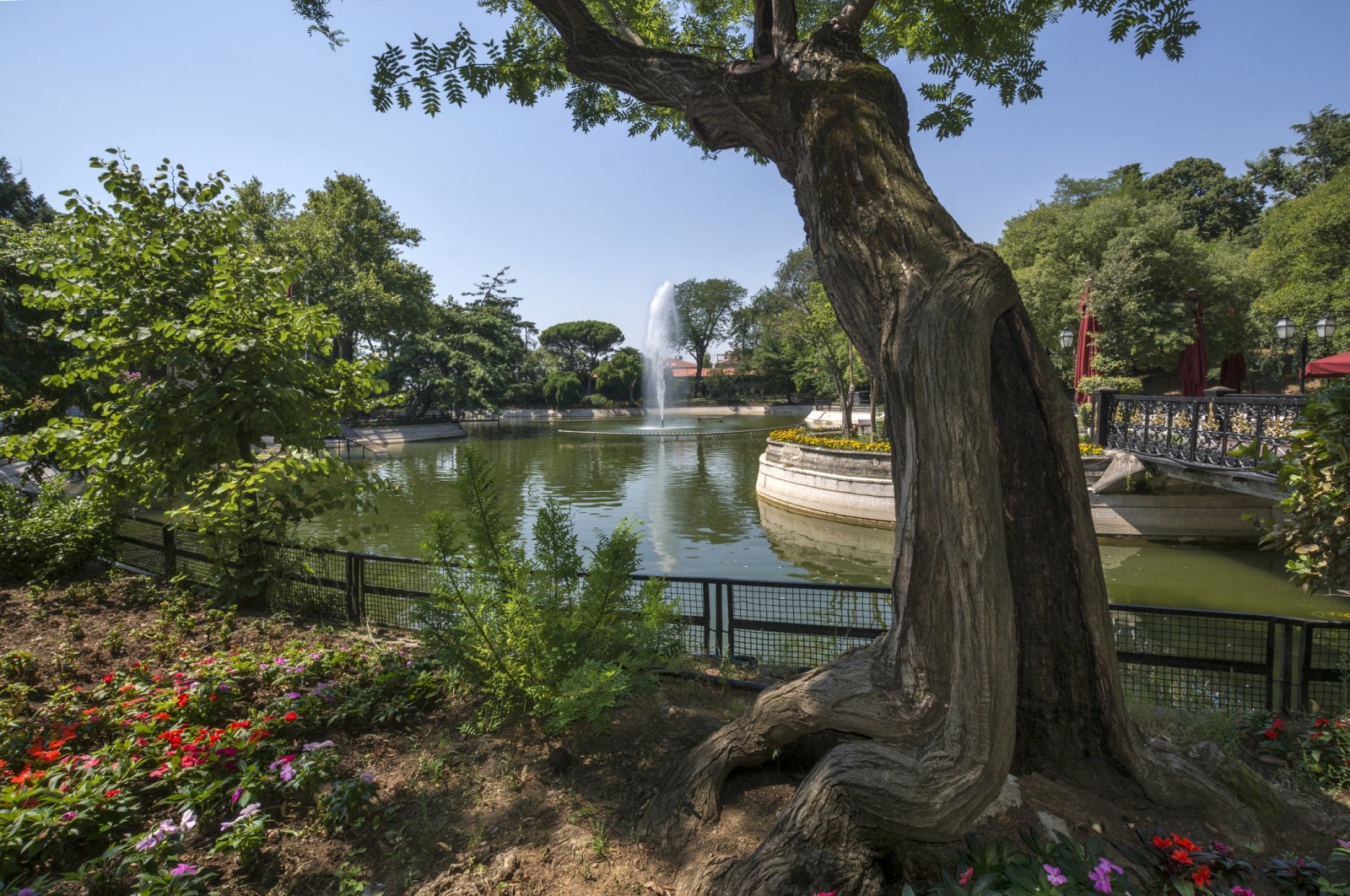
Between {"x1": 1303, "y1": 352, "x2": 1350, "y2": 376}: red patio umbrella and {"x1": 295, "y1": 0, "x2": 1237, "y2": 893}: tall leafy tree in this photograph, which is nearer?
{"x1": 295, "y1": 0, "x2": 1237, "y2": 893}: tall leafy tree

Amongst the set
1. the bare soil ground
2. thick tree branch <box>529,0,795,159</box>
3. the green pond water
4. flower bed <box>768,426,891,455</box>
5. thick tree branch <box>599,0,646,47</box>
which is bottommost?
the green pond water

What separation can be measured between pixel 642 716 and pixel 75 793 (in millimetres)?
2346

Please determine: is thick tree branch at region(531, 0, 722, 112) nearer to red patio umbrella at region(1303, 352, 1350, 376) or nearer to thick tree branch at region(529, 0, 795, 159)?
thick tree branch at region(529, 0, 795, 159)

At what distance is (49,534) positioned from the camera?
250 inches

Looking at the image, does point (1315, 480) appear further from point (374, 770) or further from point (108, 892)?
point (108, 892)

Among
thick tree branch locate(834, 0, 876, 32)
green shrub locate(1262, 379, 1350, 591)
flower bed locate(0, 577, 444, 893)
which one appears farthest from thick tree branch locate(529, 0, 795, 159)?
green shrub locate(1262, 379, 1350, 591)

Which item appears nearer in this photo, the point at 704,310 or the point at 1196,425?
the point at 1196,425

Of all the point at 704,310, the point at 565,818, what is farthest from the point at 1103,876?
the point at 704,310

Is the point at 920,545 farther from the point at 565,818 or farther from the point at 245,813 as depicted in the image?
the point at 245,813

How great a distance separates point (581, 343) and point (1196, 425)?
66469mm

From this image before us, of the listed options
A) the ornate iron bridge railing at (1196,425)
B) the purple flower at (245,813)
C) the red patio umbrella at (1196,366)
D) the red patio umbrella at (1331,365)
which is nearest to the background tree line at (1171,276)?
the red patio umbrella at (1196,366)

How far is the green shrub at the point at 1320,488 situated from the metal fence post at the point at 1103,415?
34.9ft

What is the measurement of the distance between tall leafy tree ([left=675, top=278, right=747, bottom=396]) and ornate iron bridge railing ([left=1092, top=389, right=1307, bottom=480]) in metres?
57.9

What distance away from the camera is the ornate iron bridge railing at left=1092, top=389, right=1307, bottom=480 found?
9.32 m
